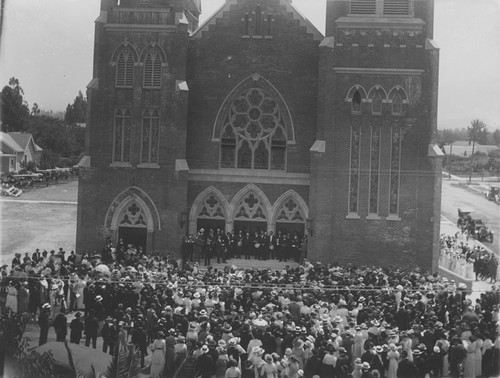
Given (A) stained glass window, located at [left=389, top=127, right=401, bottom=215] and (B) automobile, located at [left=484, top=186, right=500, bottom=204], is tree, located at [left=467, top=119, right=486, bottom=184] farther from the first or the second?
(A) stained glass window, located at [left=389, top=127, right=401, bottom=215]

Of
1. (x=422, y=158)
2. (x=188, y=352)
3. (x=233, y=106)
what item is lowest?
(x=188, y=352)

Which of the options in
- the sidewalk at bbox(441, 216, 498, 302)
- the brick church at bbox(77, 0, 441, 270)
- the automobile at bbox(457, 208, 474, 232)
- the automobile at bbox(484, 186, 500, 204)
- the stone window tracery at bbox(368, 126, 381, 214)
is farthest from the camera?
the automobile at bbox(484, 186, 500, 204)

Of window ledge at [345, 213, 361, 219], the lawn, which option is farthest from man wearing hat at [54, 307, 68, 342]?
window ledge at [345, 213, 361, 219]

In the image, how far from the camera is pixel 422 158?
35469 millimetres

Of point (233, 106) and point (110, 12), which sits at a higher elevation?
point (110, 12)

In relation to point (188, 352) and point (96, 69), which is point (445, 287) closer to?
point (188, 352)

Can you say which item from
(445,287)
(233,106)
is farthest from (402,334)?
(233,106)

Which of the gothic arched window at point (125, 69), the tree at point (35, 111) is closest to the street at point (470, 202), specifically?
the gothic arched window at point (125, 69)

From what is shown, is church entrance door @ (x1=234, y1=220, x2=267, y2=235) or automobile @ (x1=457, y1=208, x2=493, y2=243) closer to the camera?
church entrance door @ (x1=234, y1=220, x2=267, y2=235)

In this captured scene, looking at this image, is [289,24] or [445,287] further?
[289,24]

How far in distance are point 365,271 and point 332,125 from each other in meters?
8.03

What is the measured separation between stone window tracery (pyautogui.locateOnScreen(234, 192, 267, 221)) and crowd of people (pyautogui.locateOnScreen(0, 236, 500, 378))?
8.03 metres

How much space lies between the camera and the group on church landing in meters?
35.8

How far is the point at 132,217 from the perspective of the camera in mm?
37125
